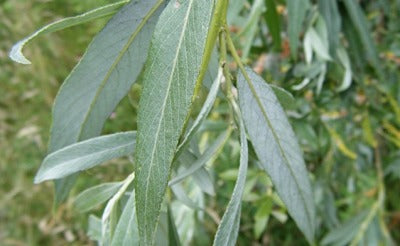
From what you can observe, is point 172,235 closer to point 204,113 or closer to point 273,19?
point 204,113

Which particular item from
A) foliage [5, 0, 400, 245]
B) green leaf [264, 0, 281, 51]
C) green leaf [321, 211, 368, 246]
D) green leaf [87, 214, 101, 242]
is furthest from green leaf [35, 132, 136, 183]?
green leaf [321, 211, 368, 246]

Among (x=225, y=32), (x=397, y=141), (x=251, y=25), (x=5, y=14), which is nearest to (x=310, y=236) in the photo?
(x=225, y=32)

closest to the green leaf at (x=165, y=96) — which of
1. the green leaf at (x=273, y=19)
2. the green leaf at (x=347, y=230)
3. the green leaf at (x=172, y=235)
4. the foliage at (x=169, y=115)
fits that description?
the foliage at (x=169, y=115)

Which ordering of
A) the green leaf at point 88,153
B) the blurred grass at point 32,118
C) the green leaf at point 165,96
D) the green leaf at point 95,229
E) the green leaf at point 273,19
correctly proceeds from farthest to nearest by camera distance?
1. the blurred grass at point 32,118
2. the green leaf at point 273,19
3. the green leaf at point 95,229
4. the green leaf at point 88,153
5. the green leaf at point 165,96

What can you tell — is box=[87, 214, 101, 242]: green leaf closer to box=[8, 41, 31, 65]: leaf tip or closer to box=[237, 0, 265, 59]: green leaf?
box=[8, 41, 31, 65]: leaf tip

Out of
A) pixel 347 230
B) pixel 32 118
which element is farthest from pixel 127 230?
pixel 32 118

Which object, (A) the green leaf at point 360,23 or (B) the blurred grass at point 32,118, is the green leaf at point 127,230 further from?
(B) the blurred grass at point 32,118
